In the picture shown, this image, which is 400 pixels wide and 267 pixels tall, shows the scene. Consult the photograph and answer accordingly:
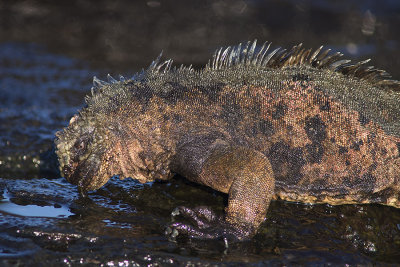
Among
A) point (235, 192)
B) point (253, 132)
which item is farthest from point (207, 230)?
point (253, 132)

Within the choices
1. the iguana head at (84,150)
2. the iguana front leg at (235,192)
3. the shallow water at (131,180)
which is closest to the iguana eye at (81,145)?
the iguana head at (84,150)

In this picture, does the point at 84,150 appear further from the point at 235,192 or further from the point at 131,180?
the point at 235,192

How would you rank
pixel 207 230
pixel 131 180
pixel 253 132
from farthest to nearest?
pixel 131 180
pixel 253 132
pixel 207 230

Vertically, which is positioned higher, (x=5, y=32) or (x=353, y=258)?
(x=5, y=32)

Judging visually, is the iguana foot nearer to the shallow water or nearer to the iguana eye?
the shallow water

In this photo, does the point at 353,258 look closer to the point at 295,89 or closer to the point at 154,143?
the point at 295,89

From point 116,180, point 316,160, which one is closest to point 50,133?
point 116,180

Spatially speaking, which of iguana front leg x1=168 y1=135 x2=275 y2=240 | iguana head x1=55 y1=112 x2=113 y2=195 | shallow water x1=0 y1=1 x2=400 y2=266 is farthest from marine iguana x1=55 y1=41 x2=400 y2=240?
shallow water x1=0 y1=1 x2=400 y2=266
